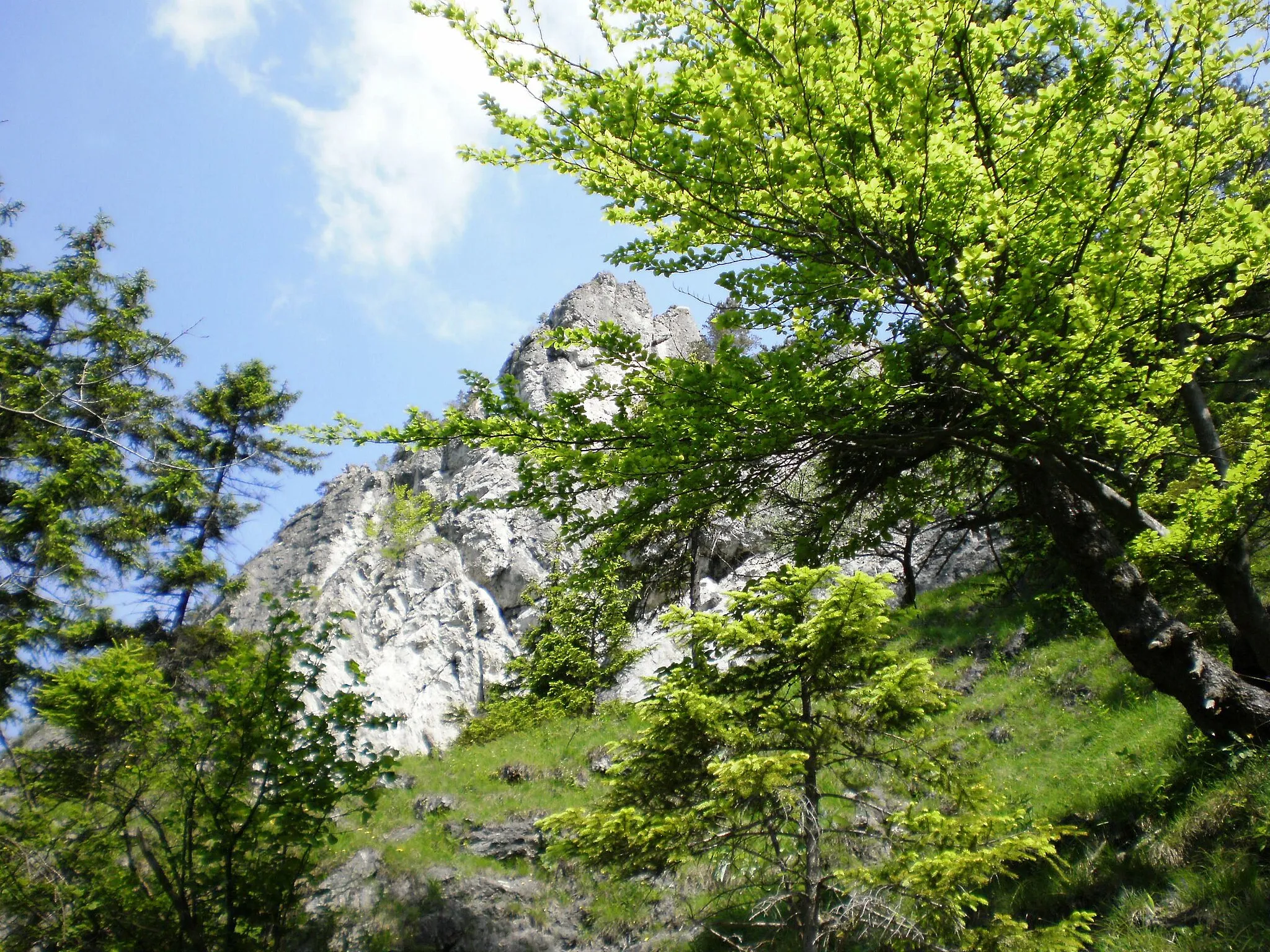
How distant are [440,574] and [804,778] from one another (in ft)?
74.7

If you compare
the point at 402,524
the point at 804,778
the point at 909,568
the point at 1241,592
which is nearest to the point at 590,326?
the point at 402,524

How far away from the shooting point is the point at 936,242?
416 centimetres

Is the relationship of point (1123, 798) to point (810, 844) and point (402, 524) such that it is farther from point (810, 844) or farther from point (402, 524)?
point (402, 524)

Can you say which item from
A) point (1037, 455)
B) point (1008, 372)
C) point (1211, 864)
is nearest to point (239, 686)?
point (1008, 372)

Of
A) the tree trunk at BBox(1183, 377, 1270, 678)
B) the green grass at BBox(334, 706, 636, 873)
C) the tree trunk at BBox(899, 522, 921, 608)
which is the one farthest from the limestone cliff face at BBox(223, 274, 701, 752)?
the tree trunk at BBox(1183, 377, 1270, 678)

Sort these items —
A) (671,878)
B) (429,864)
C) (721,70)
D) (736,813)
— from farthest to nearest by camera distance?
(429,864), (671,878), (736,813), (721,70)

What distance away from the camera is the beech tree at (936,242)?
3473 mm

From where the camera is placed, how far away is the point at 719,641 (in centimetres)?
568

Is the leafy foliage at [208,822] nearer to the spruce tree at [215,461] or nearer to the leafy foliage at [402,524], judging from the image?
the spruce tree at [215,461]

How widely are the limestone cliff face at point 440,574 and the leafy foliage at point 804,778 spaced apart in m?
9.60

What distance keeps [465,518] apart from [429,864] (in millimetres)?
18933

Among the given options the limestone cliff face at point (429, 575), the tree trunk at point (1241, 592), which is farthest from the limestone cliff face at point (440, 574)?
the tree trunk at point (1241, 592)

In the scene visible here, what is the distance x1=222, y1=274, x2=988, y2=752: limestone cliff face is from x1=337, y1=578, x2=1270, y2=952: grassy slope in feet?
9.22

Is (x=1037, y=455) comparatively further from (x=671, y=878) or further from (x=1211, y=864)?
(x=671, y=878)
